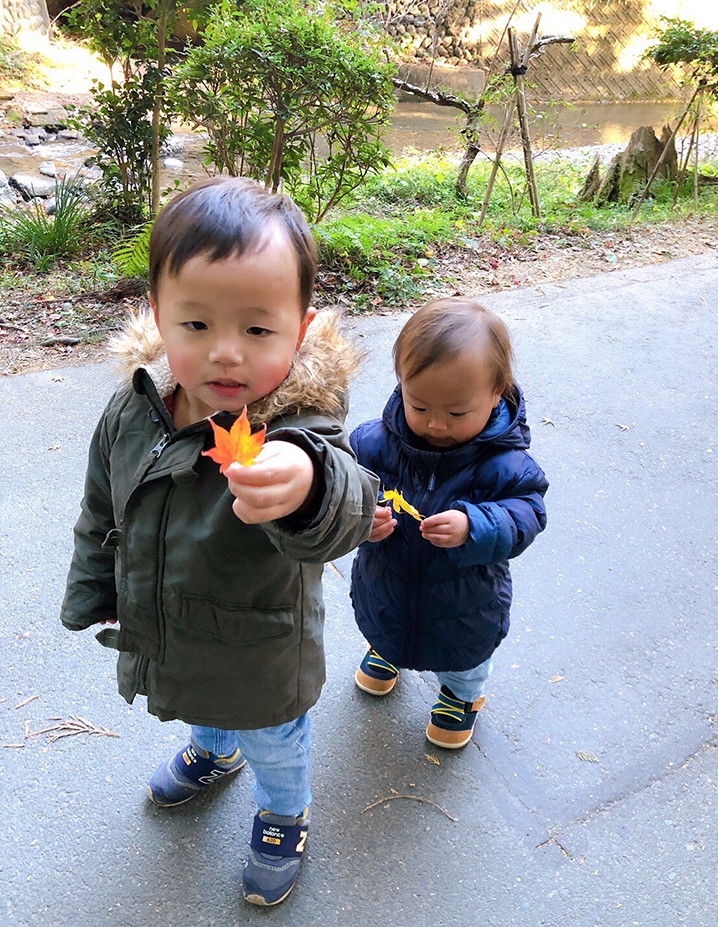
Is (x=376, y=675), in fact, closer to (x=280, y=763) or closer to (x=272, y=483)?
(x=280, y=763)

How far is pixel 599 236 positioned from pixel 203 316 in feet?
19.9

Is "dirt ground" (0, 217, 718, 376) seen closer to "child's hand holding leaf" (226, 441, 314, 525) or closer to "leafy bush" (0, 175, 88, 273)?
"leafy bush" (0, 175, 88, 273)

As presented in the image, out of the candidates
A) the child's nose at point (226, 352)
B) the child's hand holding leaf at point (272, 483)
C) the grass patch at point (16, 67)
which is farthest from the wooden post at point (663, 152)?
the grass patch at point (16, 67)

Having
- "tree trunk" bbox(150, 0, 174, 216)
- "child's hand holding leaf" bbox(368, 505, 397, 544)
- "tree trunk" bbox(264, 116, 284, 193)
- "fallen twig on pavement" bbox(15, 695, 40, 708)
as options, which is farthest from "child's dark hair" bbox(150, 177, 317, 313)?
"tree trunk" bbox(150, 0, 174, 216)

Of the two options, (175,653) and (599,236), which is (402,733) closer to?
(175,653)

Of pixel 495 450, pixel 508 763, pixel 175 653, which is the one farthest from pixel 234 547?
pixel 508 763

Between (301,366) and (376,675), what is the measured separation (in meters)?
1.19

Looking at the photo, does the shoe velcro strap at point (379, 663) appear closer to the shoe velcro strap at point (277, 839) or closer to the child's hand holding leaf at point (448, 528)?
the shoe velcro strap at point (277, 839)

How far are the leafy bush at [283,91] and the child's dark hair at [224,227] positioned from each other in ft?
11.5

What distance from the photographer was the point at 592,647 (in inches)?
90.6

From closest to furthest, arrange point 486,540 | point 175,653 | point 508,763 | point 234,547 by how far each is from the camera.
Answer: point 234,547
point 175,653
point 486,540
point 508,763

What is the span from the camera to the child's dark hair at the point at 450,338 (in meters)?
1.50

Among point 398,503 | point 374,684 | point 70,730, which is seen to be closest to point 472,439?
point 398,503

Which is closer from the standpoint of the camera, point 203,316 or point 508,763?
point 203,316
